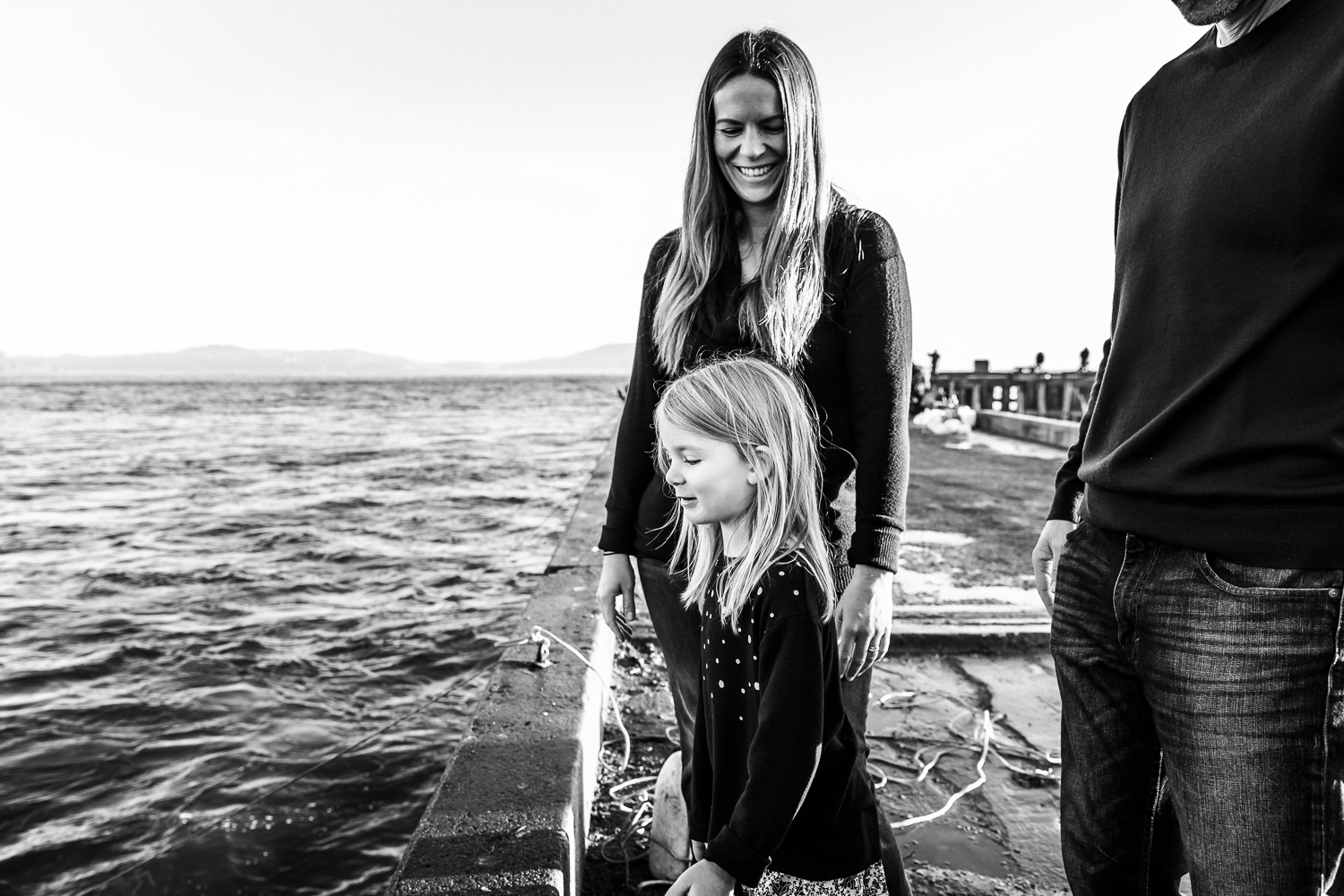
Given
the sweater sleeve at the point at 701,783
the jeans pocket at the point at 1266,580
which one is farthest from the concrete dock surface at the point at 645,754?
the jeans pocket at the point at 1266,580

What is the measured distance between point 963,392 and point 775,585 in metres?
28.9

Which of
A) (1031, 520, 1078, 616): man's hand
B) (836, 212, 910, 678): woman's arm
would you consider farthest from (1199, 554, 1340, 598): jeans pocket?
(836, 212, 910, 678): woman's arm

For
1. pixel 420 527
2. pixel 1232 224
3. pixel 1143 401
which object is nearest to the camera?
pixel 1232 224

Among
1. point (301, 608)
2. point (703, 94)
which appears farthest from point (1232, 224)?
point (301, 608)

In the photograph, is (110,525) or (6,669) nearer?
(6,669)

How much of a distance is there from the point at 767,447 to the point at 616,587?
26.3 inches

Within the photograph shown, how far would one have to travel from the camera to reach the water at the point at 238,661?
3793 mm

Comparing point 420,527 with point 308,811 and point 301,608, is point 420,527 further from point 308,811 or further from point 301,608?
point 308,811

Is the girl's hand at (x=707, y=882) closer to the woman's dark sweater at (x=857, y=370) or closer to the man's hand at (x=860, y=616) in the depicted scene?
the man's hand at (x=860, y=616)

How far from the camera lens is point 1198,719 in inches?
51.3

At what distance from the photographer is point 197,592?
7.73 m

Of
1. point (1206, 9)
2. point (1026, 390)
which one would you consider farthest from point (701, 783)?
point (1026, 390)

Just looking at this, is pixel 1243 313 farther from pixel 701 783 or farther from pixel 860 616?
pixel 701 783

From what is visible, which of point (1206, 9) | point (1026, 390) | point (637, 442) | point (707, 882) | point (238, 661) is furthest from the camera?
point (1026, 390)
